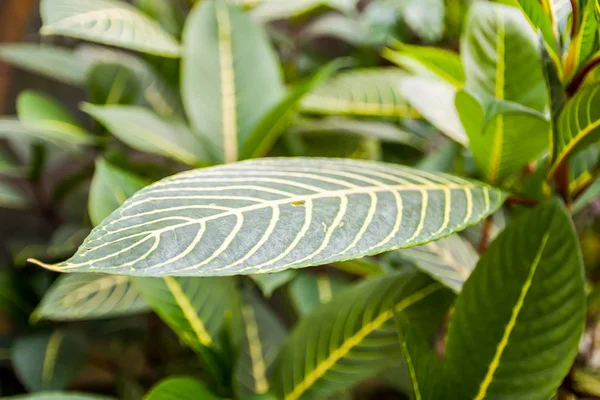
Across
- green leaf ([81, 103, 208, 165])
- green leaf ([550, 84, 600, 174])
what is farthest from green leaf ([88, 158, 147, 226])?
green leaf ([550, 84, 600, 174])

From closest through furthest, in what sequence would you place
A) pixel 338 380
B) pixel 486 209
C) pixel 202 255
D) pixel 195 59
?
pixel 202 255
pixel 486 209
pixel 338 380
pixel 195 59

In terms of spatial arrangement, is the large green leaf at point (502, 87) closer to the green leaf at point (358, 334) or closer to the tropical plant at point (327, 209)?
the tropical plant at point (327, 209)

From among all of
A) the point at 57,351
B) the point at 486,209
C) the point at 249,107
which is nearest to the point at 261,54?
the point at 249,107

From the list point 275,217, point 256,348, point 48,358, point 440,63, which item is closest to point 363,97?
point 440,63

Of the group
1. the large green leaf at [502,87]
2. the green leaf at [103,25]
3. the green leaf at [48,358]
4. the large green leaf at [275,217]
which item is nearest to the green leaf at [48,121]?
the green leaf at [103,25]

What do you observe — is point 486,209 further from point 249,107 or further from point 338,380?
point 249,107

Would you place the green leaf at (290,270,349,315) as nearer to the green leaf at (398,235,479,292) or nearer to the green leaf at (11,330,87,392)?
the green leaf at (398,235,479,292)
